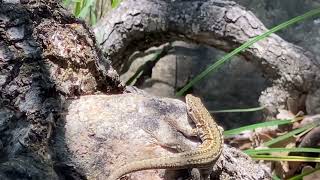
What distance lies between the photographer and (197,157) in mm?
2256

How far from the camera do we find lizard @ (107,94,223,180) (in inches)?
76.9

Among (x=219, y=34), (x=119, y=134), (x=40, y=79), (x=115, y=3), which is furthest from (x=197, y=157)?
(x=115, y=3)

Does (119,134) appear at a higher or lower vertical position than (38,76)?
lower

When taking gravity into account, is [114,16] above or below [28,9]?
below

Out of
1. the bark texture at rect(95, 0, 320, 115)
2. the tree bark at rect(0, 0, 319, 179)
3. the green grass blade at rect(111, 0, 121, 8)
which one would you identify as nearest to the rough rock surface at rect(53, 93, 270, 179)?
the tree bark at rect(0, 0, 319, 179)

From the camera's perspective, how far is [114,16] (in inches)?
148

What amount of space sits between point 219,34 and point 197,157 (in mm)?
1599

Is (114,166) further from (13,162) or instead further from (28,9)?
(28,9)

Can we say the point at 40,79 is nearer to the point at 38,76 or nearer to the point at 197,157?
the point at 38,76

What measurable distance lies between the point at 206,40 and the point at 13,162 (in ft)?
7.09

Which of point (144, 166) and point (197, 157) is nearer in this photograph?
point (144, 166)

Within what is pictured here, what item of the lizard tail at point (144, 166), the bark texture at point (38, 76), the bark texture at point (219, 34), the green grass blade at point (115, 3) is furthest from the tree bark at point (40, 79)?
the green grass blade at point (115, 3)

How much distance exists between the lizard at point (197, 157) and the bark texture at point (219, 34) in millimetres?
1078

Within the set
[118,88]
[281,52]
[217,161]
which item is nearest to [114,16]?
[281,52]
